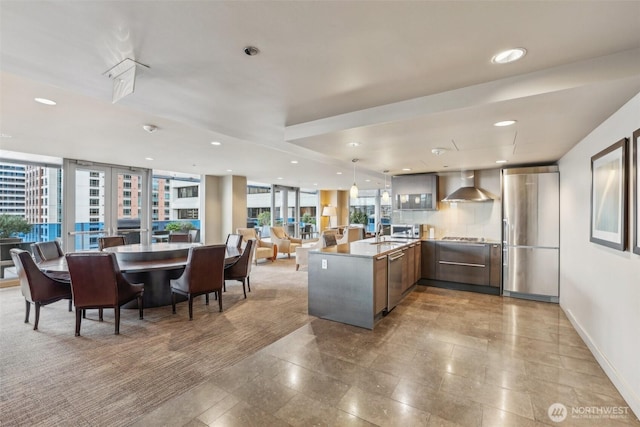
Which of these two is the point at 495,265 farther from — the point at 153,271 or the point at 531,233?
the point at 153,271

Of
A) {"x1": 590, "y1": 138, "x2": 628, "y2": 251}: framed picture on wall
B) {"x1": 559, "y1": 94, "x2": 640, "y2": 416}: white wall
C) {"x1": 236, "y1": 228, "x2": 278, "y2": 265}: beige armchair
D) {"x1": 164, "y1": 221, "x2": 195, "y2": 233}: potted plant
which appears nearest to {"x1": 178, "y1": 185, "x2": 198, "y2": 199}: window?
{"x1": 164, "y1": 221, "x2": 195, "y2": 233}: potted plant

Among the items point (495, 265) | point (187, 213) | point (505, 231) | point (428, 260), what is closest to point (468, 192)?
point (505, 231)

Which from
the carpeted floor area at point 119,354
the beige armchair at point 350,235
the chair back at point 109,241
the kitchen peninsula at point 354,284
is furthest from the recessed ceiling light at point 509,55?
A: the chair back at point 109,241

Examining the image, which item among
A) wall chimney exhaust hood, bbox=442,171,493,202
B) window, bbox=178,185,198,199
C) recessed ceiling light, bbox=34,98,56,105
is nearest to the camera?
recessed ceiling light, bbox=34,98,56,105

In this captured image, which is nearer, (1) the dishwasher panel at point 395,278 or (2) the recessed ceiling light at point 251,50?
(2) the recessed ceiling light at point 251,50

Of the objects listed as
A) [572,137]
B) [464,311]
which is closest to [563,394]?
[464,311]

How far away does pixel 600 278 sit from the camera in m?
2.71

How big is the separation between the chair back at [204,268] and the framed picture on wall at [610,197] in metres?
4.01

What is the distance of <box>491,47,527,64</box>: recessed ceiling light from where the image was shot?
1788 mm

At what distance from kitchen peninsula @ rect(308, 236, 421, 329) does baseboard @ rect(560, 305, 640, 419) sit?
198 cm

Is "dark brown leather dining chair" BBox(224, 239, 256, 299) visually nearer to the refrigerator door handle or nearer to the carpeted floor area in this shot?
the carpeted floor area

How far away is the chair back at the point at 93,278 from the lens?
3121mm

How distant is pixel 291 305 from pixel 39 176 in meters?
5.92

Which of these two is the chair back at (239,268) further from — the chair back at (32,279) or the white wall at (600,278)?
the white wall at (600,278)
